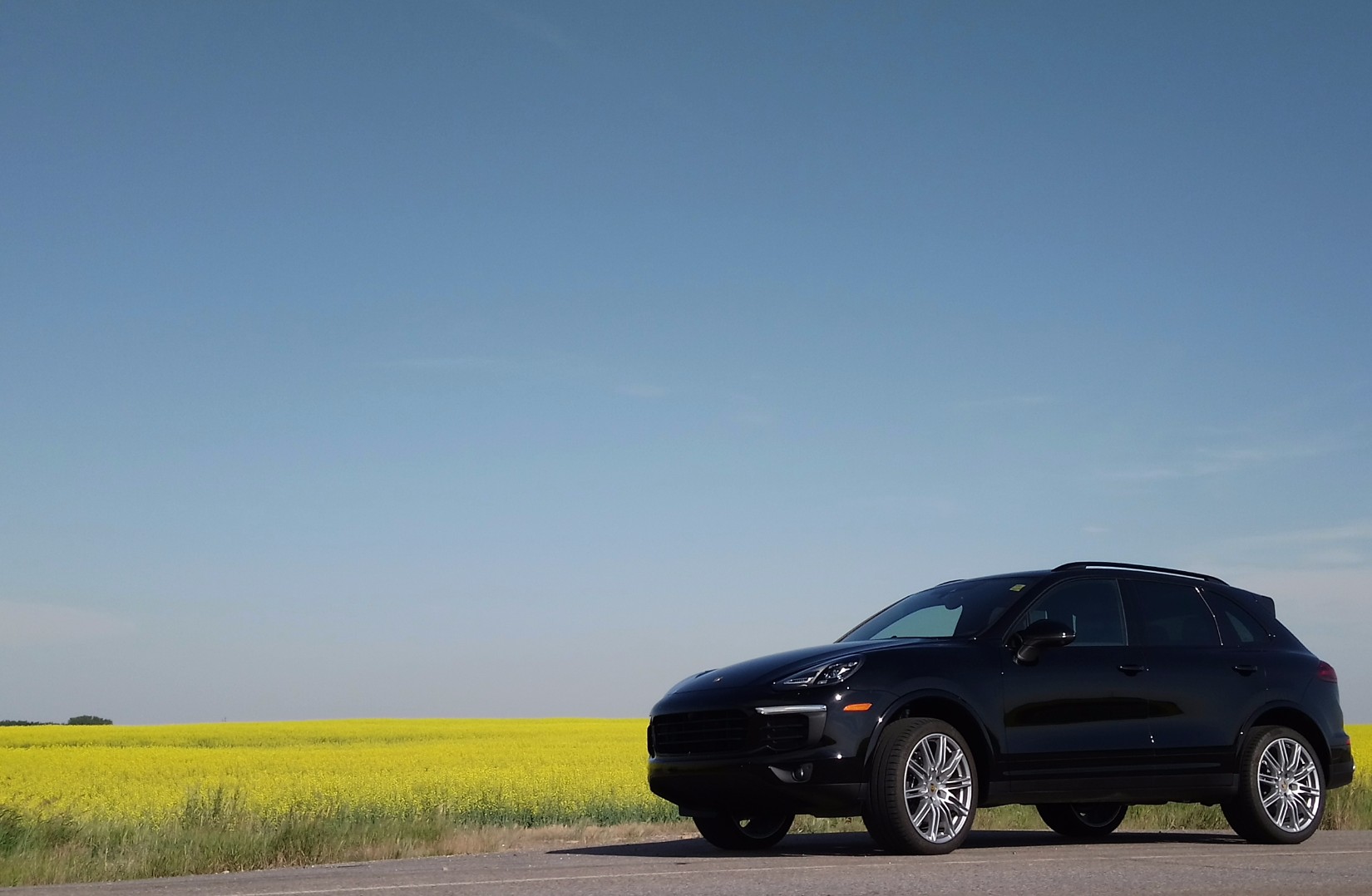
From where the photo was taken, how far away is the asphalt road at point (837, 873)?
7.11m

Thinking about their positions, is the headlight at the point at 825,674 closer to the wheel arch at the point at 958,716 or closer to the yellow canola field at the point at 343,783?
the wheel arch at the point at 958,716

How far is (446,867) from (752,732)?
205cm

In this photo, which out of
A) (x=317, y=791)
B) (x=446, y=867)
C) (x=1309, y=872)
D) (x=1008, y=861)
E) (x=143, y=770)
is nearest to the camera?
(x=1309, y=872)

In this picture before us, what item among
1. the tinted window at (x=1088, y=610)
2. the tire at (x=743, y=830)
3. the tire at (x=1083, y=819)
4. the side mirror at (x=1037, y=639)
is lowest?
the tire at (x=1083, y=819)

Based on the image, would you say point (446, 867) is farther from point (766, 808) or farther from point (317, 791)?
point (317, 791)

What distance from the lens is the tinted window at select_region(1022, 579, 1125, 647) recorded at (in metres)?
10.1

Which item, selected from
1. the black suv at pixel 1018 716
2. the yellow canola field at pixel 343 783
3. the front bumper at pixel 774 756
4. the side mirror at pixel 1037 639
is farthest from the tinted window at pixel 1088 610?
the yellow canola field at pixel 343 783

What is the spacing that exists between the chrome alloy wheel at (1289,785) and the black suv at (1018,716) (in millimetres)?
13

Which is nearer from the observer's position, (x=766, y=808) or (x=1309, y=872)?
(x=1309, y=872)

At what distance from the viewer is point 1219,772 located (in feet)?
33.9

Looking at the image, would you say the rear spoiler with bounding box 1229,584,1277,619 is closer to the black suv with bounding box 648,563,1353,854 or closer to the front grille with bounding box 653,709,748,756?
the black suv with bounding box 648,563,1353,854

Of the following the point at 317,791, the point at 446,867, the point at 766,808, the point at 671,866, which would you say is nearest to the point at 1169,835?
the point at 766,808

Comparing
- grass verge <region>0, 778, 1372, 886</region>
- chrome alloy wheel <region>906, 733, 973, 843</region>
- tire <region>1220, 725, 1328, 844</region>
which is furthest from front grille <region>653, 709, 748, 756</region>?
tire <region>1220, 725, 1328, 844</region>

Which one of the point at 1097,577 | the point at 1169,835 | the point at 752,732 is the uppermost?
the point at 1097,577
